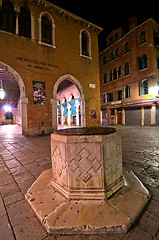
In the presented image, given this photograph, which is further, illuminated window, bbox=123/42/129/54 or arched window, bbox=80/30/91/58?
illuminated window, bbox=123/42/129/54

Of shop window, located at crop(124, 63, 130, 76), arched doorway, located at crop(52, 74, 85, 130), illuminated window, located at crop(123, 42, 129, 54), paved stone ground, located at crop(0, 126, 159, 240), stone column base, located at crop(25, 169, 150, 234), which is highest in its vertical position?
illuminated window, located at crop(123, 42, 129, 54)

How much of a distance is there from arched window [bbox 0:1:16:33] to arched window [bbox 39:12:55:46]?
77.7 inches

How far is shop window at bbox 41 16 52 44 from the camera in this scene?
28.5ft

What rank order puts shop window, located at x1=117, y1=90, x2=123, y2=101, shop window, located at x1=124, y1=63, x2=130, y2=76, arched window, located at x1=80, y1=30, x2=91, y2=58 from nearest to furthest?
arched window, located at x1=80, y1=30, x2=91, y2=58 → shop window, located at x1=124, y1=63, x2=130, y2=76 → shop window, located at x1=117, y1=90, x2=123, y2=101

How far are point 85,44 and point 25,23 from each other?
550 centimetres

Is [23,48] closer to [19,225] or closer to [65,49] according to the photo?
[65,49]

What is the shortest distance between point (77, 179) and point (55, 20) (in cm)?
1180

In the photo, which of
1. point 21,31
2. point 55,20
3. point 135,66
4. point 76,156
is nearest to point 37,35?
point 21,31

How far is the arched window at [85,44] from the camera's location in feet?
35.1

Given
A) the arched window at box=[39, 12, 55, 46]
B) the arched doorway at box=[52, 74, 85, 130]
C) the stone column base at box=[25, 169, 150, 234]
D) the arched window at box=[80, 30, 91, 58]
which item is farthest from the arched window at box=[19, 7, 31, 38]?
the stone column base at box=[25, 169, 150, 234]

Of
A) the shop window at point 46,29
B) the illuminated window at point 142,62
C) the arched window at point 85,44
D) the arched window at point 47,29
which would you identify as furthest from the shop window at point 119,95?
the shop window at point 46,29

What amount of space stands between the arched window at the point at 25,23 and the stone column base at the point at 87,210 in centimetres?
1035

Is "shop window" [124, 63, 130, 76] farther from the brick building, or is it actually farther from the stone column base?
the stone column base

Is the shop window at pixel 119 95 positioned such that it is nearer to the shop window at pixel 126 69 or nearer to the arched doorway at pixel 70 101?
the shop window at pixel 126 69
